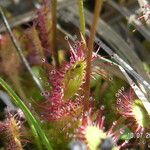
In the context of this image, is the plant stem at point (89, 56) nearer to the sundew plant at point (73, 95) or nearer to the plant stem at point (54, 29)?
the sundew plant at point (73, 95)

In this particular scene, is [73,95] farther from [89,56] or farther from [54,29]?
[54,29]

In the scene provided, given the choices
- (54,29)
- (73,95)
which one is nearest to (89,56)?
(73,95)

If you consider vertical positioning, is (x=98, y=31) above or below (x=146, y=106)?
above

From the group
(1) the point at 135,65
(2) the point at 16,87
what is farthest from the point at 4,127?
(1) the point at 135,65

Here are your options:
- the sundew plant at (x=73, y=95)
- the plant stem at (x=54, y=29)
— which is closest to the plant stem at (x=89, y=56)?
the sundew plant at (x=73, y=95)

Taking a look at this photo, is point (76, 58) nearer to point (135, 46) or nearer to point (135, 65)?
point (135, 65)

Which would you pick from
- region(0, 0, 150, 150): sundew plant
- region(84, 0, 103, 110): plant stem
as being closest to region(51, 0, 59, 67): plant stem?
region(0, 0, 150, 150): sundew plant

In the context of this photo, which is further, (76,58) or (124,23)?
(124,23)

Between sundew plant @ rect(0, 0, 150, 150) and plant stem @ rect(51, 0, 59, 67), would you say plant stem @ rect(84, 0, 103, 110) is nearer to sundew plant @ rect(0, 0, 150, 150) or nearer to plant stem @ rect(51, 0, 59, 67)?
sundew plant @ rect(0, 0, 150, 150)

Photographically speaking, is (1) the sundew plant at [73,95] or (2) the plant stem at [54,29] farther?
(2) the plant stem at [54,29]
